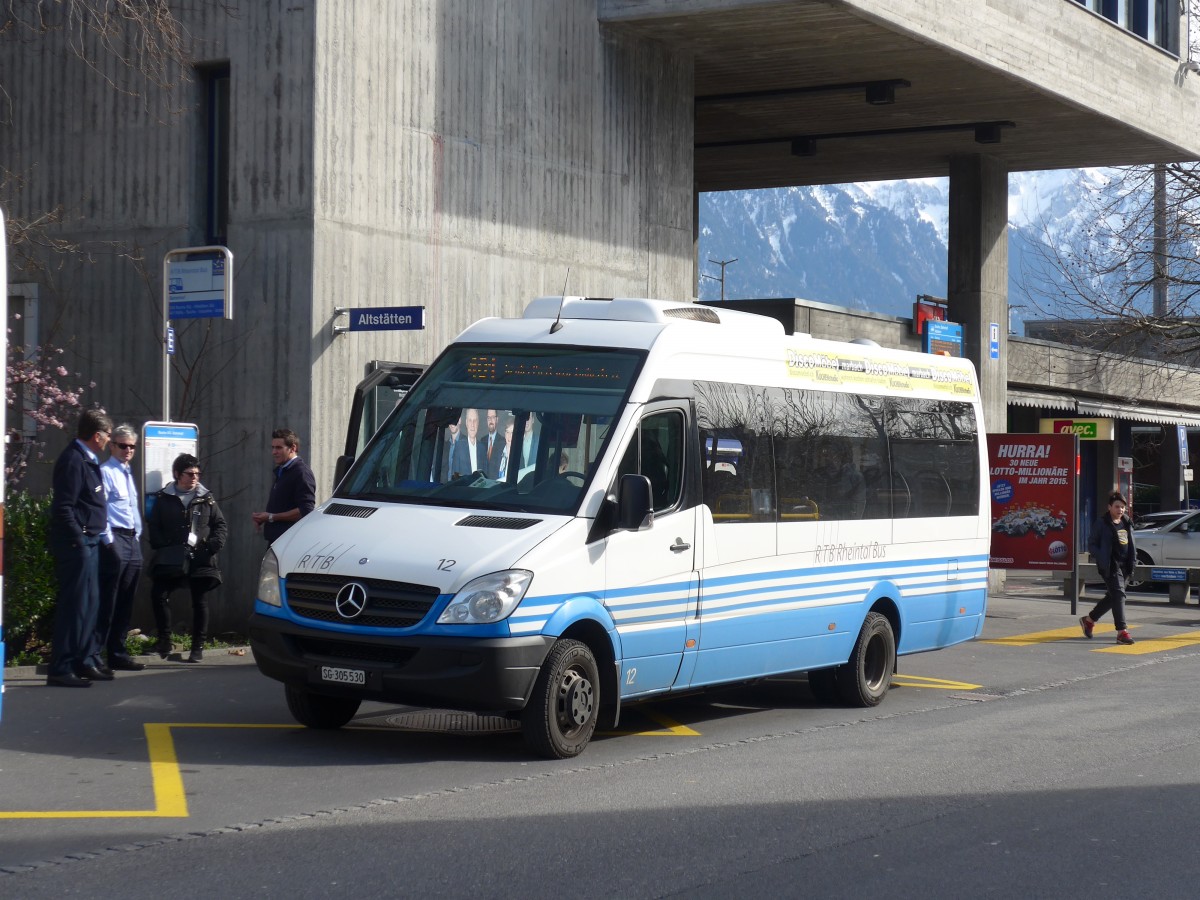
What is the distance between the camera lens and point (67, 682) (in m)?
12.1

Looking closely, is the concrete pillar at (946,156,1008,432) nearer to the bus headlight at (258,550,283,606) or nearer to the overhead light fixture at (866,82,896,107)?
the overhead light fixture at (866,82,896,107)

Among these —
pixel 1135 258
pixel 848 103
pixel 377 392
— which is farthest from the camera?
pixel 1135 258

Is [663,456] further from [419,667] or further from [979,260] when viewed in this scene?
[979,260]

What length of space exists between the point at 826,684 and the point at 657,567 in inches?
117

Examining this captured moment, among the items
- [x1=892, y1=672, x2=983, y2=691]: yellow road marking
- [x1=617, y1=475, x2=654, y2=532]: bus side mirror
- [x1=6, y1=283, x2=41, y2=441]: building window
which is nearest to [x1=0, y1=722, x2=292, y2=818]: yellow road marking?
[x1=617, y1=475, x2=654, y2=532]: bus side mirror

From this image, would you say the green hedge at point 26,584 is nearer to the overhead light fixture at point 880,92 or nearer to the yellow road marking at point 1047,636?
the yellow road marking at point 1047,636

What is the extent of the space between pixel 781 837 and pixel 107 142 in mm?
12765

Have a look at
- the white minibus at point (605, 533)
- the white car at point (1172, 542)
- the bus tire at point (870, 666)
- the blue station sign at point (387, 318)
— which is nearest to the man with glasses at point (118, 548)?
the white minibus at point (605, 533)

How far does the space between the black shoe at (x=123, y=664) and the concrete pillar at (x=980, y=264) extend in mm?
17167

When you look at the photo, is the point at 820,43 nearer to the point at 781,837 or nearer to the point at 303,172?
the point at 303,172

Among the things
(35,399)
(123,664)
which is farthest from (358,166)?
(123,664)

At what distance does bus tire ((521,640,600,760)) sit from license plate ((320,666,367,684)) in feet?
3.10

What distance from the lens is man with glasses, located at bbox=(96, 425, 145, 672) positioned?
12.6 metres

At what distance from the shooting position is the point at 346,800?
812 centimetres
